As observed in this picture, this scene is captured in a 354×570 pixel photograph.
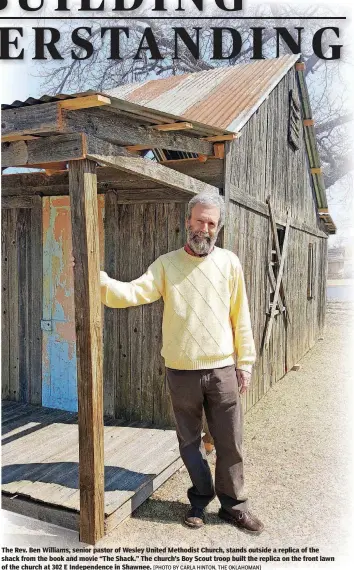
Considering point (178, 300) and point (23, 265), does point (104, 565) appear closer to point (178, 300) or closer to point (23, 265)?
point (178, 300)

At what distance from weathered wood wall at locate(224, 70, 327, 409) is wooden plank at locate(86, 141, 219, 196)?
3.03ft

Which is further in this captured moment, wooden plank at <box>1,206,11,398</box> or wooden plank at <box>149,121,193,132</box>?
wooden plank at <box>1,206,11,398</box>

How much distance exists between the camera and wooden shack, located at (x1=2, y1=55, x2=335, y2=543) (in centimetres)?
323

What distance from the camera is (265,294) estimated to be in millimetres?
7387

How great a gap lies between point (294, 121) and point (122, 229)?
477 cm

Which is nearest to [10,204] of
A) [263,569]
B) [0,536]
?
[0,536]

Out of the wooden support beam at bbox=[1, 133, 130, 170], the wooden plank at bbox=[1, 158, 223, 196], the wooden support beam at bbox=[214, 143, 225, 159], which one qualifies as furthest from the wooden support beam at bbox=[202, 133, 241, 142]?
the wooden support beam at bbox=[1, 133, 130, 170]

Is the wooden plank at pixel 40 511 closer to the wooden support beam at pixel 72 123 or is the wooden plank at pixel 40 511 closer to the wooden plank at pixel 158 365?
the wooden plank at pixel 158 365

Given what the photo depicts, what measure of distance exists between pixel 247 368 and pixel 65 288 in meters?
2.95

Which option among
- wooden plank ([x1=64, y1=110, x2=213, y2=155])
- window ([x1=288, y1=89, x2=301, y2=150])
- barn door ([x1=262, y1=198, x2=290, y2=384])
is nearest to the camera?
wooden plank ([x1=64, y1=110, x2=213, y2=155])

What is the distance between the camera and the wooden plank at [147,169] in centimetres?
330

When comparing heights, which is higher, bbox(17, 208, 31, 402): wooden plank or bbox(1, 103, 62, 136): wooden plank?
bbox(1, 103, 62, 136): wooden plank

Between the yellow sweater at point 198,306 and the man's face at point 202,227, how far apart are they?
0.12 m

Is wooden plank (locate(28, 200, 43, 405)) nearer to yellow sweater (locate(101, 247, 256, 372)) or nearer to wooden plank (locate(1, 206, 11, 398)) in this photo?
wooden plank (locate(1, 206, 11, 398))
